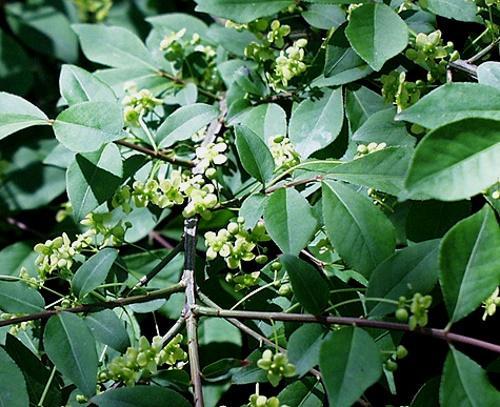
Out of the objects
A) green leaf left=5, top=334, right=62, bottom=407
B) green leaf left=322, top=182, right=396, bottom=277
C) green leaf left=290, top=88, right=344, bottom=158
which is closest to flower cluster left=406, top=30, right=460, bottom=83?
green leaf left=290, top=88, right=344, bottom=158

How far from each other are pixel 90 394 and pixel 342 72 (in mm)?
534

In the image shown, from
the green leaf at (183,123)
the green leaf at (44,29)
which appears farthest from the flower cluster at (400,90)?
the green leaf at (44,29)

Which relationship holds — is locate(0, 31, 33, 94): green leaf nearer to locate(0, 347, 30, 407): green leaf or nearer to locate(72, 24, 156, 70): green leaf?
locate(72, 24, 156, 70): green leaf

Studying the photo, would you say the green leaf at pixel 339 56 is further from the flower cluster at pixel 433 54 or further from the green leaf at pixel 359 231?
the green leaf at pixel 359 231

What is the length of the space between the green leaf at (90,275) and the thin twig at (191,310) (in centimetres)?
10

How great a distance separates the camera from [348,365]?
71 cm

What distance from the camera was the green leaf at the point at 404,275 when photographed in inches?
30.3

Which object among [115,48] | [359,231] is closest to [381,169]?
[359,231]

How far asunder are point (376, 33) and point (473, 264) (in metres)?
0.33

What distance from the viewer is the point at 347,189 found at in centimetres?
84

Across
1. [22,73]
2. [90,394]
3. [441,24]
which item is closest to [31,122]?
[90,394]

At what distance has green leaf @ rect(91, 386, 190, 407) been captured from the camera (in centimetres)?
77

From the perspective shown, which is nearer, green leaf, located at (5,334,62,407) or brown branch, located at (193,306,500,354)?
brown branch, located at (193,306,500,354)

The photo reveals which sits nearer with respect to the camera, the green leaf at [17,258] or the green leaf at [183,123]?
the green leaf at [183,123]
